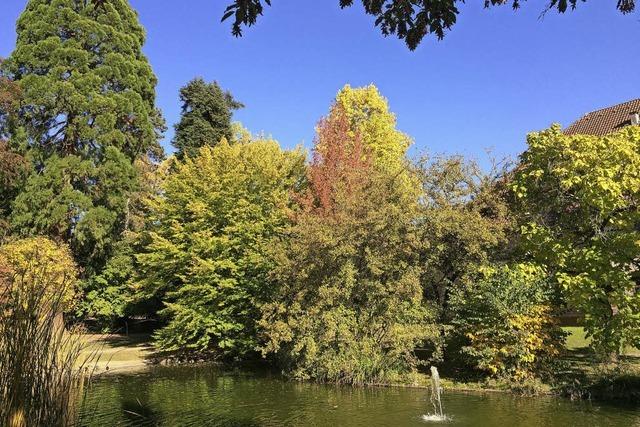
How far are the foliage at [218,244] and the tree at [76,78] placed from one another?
5.02 m

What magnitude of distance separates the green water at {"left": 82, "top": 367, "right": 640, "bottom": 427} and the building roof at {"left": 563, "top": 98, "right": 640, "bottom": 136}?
A: 64.1ft

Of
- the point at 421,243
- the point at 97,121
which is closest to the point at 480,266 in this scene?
the point at 421,243

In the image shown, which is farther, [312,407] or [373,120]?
[373,120]

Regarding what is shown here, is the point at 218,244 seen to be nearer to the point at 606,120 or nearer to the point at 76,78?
the point at 76,78

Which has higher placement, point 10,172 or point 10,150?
point 10,150

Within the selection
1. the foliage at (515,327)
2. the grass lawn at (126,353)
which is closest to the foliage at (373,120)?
the foliage at (515,327)

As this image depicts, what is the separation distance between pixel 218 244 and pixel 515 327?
10.9 m

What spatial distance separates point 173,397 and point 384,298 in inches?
255

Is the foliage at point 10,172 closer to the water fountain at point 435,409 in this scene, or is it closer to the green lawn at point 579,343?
the water fountain at point 435,409

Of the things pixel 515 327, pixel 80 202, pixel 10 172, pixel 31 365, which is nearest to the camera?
pixel 31 365

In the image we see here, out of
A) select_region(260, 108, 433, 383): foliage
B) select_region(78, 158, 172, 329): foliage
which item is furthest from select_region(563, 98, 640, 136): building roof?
select_region(78, 158, 172, 329): foliage

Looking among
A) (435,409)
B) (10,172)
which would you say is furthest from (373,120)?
(435,409)

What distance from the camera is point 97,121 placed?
23.6m

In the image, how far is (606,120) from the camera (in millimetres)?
28578
